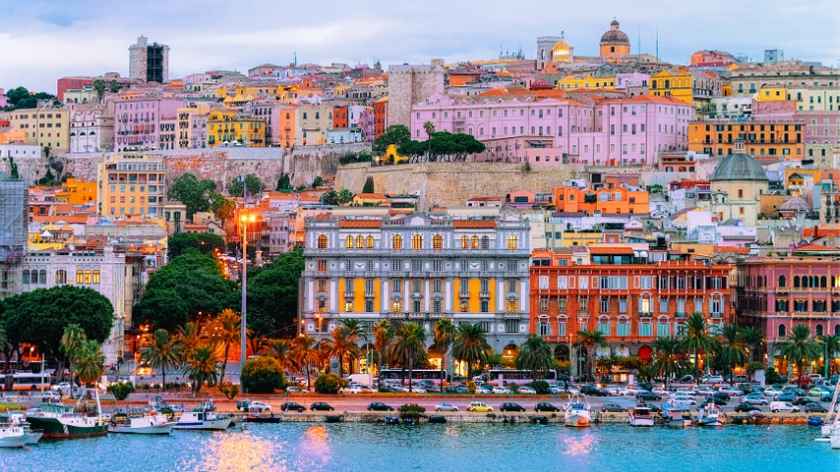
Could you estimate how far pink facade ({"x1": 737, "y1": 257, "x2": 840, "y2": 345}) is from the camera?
11050 cm

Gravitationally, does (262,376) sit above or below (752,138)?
below

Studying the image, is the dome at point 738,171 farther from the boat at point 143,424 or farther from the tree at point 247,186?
the boat at point 143,424

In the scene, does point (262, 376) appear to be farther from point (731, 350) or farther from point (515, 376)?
point (731, 350)

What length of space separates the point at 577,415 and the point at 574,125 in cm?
7553

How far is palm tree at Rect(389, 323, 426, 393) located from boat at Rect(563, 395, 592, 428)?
9.18m

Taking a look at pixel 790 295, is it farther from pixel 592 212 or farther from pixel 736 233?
pixel 592 212

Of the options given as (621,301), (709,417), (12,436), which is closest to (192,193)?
(621,301)

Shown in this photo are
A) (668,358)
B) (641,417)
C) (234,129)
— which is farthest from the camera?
(234,129)

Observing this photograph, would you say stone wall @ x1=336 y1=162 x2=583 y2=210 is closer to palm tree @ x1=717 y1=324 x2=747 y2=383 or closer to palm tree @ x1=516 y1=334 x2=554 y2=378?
palm tree @ x1=717 y1=324 x2=747 y2=383

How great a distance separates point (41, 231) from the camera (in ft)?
447

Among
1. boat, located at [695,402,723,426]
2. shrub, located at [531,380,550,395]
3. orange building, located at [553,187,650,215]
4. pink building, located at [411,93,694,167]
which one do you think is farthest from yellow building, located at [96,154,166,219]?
boat, located at [695,402,723,426]

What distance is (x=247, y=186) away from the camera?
182 meters

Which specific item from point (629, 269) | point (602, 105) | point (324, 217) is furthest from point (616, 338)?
point (602, 105)

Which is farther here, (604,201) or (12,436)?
(604,201)
